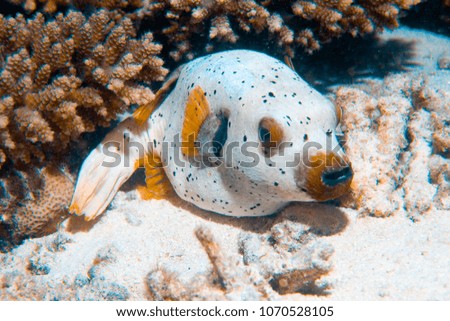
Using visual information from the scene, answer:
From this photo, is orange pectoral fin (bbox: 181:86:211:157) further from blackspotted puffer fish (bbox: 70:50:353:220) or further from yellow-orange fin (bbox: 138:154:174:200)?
yellow-orange fin (bbox: 138:154:174:200)

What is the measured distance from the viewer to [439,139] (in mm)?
3688

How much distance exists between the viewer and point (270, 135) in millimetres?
2865

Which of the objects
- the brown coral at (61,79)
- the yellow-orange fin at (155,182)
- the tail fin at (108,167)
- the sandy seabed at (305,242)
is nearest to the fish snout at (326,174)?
the sandy seabed at (305,242)

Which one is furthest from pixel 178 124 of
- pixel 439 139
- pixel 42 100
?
pixel 439 139

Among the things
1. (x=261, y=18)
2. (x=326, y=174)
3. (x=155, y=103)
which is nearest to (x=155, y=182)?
(x=155, y=103)

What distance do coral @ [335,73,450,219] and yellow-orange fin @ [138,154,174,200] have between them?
1920mm

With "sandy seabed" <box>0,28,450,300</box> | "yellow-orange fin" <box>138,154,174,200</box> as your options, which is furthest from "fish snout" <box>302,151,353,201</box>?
"yellow-orange fin" <box>138,154,174,200</box>

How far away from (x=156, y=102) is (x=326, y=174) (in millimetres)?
2170

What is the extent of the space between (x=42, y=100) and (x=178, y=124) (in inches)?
51.9

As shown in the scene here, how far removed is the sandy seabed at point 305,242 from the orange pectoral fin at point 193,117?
80cm

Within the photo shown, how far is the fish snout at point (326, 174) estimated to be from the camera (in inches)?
108

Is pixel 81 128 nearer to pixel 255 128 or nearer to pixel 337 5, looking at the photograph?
pixel 255 128

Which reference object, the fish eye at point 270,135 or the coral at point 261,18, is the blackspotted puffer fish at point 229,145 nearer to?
the fish eye at point 270,135

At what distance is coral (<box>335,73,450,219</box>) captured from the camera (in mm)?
3410
